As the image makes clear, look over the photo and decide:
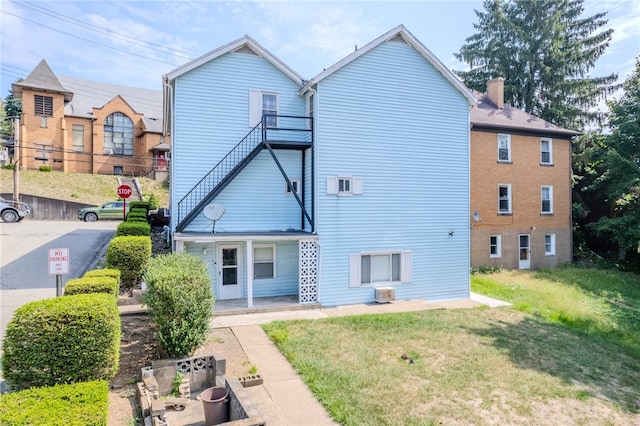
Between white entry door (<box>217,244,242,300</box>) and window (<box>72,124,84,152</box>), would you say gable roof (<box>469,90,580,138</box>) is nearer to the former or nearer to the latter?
white entry door (<box>217,244,242,300</box>)

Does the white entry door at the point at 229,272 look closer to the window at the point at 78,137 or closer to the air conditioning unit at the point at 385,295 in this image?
the air conditioning unit at the point at 385,295

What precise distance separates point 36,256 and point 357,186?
13.2 m

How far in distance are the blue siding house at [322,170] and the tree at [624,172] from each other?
13.4m

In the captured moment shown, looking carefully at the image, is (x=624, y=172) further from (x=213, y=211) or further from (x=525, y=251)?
(x=213, y=211)

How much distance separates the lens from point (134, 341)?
828 cm

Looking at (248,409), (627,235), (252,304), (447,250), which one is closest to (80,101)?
(252,304)

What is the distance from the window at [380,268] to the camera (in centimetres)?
1343

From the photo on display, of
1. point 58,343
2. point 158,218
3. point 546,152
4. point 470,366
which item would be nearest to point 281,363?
point 470,366

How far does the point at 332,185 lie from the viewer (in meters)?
13.1

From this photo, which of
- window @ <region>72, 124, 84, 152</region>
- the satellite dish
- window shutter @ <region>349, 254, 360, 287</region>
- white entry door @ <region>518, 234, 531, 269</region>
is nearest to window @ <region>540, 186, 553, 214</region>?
white entry door @ <region>518, 234, 531, 269</region>

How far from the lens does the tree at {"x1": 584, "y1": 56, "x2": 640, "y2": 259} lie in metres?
21.4

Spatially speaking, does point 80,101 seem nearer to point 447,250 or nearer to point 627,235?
point 447,250

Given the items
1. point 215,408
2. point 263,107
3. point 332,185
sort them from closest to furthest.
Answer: point 215,408
point 332,185
point 263,107

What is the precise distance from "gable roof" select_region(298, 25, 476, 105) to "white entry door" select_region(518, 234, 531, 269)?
36.0ft
